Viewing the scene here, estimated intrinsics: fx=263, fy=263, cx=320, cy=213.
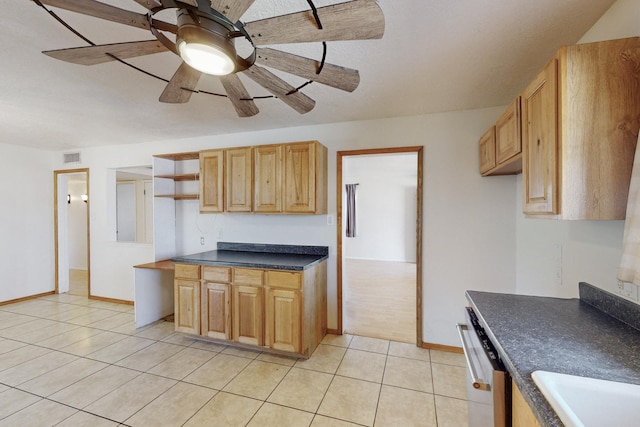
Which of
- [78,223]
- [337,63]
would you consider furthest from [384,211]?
[78,223]

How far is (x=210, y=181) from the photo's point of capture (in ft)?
10.2

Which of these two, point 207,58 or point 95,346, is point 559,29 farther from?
point 95,346

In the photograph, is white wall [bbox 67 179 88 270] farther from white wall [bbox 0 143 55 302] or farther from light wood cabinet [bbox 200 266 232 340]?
light wood cabinet [bbox 200 266 232 340]

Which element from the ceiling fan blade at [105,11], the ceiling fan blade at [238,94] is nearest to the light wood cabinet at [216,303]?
the ceiling fan blade at [238,94]

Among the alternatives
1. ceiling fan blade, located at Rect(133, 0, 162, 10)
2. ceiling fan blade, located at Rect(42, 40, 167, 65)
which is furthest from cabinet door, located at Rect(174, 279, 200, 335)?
ceiling fan blade, located at Rect(133, 0, 162, 10)

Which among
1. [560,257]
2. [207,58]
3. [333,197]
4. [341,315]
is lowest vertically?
[341,315]

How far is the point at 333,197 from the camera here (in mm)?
3010

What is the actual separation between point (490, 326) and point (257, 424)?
1.58m

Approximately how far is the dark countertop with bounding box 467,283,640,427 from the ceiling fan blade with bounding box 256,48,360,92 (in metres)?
1.31

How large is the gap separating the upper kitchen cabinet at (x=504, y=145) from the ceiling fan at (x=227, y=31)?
1099mm

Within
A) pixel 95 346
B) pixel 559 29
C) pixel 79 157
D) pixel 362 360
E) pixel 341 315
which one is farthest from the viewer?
pixel 79 157

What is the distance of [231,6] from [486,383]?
5.56 feet

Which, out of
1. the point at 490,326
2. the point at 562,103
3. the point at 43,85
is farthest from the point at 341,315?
the point at 43,85

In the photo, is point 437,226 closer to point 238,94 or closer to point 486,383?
point 486,383
